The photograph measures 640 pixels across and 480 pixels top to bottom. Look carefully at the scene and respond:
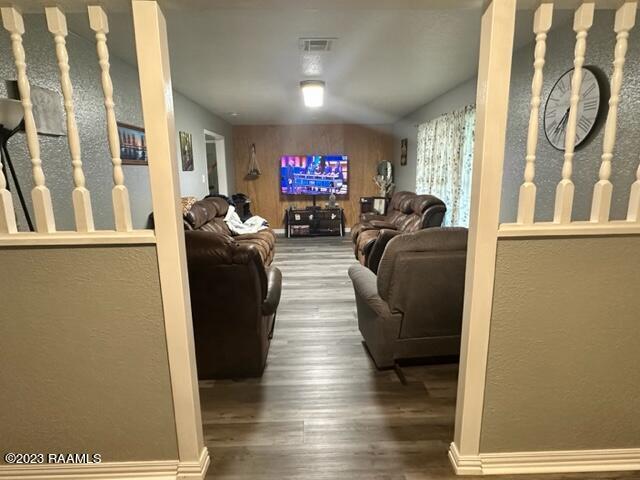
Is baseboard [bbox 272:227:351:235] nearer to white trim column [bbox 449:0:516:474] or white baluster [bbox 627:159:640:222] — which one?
white trim column [bbox 449:0:516:474]

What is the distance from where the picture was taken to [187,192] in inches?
190

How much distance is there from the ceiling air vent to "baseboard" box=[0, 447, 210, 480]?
2845mm

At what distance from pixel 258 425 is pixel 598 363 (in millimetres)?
1681

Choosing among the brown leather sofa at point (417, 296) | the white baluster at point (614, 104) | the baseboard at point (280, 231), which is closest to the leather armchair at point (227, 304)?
the brown leather sofa at point (417, 296)

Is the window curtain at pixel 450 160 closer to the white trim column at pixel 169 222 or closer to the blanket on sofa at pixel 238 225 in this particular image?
the blanket on sofa at pixel 238 225

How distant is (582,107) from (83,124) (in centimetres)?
367

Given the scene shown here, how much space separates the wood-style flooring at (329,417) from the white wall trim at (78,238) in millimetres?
1138

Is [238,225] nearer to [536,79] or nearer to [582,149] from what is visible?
[582,149]

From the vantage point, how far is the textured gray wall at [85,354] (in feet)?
4.50

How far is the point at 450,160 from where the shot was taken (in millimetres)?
4527

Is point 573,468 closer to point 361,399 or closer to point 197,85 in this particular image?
point 361,399

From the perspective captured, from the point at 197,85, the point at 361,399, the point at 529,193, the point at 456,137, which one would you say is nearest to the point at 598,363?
the point at 529,193

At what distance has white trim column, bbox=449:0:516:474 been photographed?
1251 millimetres

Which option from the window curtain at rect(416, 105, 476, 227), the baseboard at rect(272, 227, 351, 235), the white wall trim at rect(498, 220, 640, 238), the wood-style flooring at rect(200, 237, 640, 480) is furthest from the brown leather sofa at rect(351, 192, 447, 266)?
the white wall trim at rect(498, 220, 640, 238)
